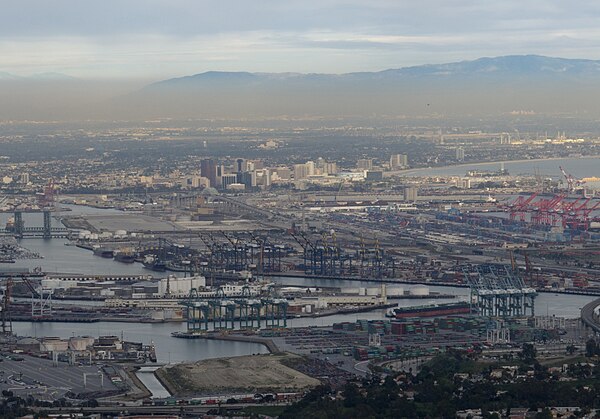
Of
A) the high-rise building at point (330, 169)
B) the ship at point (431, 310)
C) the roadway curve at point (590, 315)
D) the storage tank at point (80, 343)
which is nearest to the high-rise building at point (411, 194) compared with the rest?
the high-rise building at point (330, 169)

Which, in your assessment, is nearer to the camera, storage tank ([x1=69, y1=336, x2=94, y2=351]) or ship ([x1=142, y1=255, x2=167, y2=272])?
storage tank ([x1=69, y1=336, x2=94, y2=351])

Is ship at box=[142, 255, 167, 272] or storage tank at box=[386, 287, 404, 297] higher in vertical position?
storage tank at box=[386, 287, 404, 297]

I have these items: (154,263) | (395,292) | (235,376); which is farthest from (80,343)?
(154,263)

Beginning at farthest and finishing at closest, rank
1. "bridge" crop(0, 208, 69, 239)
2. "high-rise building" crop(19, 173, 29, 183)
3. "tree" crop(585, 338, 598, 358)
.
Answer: "high-rise building" crop(19, 173, 29, 183) → "bridge" crop(0, 208, 69, 239) → "tree" crop(585, 338, 598, 358)

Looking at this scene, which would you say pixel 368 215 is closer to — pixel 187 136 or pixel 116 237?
pixel 116 237

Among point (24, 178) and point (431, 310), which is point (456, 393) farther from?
point (24, 178)

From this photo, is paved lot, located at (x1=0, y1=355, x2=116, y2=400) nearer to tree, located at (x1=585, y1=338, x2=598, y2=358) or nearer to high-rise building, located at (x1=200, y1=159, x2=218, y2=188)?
tree, located at (x1=585, y1=338, x2=598, y2=358)

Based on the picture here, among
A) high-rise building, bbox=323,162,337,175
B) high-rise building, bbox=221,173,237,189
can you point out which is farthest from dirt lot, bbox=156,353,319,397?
high-rise building, bbox=323,162,337,175
